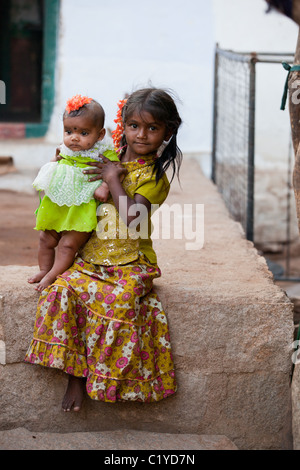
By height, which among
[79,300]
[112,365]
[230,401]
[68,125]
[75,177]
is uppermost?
[68,125]

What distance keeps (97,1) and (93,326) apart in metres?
4.85

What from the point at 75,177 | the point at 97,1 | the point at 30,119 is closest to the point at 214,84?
the point at 97,1

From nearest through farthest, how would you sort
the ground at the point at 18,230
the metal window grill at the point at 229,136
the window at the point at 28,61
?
the ground at the point at 18,230, the metal window grill at the point at 229,136, the window at the point at 28,61

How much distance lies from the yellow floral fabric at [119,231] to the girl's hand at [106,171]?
5cm

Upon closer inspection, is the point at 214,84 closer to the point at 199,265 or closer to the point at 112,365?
the point at 199,265

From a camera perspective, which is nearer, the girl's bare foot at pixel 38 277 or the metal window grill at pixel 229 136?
the girl's bare foot at pixel 38 277

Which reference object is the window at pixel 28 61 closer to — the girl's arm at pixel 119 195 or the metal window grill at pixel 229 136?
the metal window grill at pixel 229 136

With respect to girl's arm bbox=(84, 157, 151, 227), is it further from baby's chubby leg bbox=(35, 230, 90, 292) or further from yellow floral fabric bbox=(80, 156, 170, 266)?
baby's chubby leg bbox=(35, 230, 90, 292)

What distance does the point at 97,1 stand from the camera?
6711mm

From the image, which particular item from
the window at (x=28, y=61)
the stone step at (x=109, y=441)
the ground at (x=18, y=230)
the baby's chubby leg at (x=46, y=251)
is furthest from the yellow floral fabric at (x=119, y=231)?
the window at (x=28, y=61)

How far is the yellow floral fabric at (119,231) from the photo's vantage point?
2.66 m

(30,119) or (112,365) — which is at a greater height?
(30,119)

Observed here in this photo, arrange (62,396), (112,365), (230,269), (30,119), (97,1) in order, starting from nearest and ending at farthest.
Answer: (112,365)
(62,396)
(230,269)
(97,1)
(30,119)

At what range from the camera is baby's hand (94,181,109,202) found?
2.63 metres
